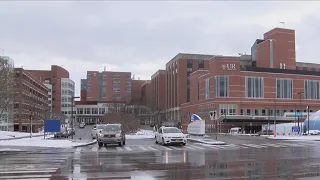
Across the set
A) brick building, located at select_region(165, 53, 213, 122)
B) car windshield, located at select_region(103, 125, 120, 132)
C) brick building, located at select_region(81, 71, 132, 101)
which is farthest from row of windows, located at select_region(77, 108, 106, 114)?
car windshield, located at select_region(103, 125, 120, 132)

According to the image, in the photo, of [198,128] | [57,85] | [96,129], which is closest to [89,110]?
[57,85]

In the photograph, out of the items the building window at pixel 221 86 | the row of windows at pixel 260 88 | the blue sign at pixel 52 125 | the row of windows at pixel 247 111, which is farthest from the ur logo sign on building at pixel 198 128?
the row of windows at pixel 260 88

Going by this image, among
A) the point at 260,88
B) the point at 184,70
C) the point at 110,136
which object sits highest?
the point at 184,70

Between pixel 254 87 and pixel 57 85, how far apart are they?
102 metres

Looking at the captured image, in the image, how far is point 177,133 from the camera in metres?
33.0

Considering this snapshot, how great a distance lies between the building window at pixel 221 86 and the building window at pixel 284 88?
15.9 m

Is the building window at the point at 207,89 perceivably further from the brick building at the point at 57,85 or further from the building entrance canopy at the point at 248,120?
the brick building at the point at 57,85

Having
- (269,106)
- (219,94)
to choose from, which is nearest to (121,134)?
(219,94)

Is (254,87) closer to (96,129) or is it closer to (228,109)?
(228,109)

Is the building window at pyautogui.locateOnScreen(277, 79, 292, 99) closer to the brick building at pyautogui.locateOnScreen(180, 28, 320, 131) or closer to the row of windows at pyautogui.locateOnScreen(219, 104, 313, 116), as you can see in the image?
the brick building at pyautogui.locateOnScreen(180, 28, 320, 131)

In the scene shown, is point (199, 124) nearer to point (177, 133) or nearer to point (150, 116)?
point (177, 133)

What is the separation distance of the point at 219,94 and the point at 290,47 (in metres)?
39.5

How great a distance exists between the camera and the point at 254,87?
107 metres

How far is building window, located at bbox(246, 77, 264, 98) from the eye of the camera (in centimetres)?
10612
